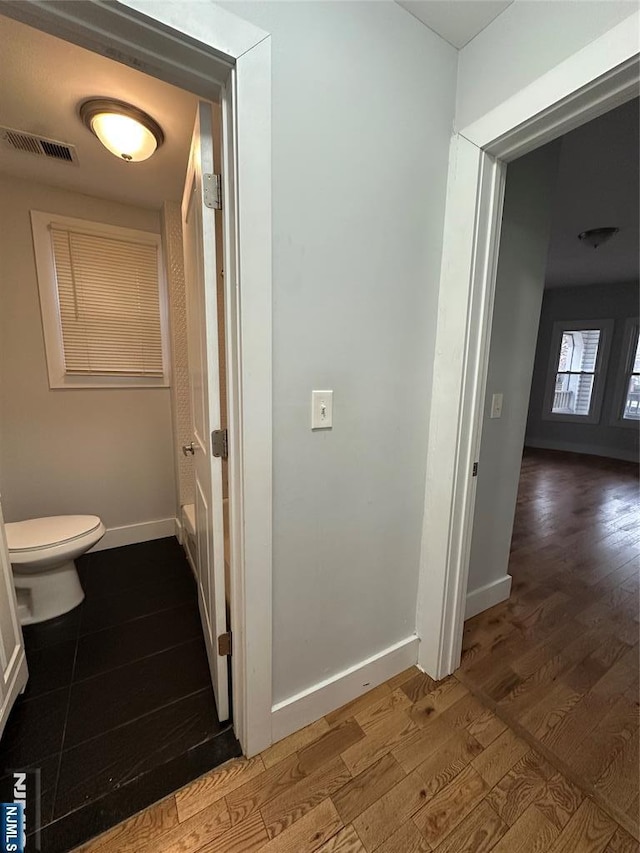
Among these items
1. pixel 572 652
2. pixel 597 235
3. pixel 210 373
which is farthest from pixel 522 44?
pixel 597 235

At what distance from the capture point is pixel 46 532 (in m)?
1.78

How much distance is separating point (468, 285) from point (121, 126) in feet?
5.10

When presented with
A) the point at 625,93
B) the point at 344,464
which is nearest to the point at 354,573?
the point at 344,464

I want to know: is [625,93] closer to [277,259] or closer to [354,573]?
Answer: [277,259]

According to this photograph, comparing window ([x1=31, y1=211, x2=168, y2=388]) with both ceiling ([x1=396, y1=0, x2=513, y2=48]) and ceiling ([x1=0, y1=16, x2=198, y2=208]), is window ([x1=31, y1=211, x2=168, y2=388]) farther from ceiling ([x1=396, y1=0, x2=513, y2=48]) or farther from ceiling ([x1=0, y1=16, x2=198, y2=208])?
ceiling ([x1=396, y1=0, x2=513, y2=48])

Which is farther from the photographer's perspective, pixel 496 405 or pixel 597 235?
pixel 597 235

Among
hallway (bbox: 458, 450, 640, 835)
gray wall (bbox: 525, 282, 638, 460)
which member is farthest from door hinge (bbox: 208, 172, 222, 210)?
gray wall (bbox: 525, 282, 638, 460)

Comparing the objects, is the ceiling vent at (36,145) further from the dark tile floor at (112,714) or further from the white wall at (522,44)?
the dark tile floor at (112,714)

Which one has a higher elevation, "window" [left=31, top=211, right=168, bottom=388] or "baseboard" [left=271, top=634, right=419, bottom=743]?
"window" [left=31, top=211, right=168, bottom=388]

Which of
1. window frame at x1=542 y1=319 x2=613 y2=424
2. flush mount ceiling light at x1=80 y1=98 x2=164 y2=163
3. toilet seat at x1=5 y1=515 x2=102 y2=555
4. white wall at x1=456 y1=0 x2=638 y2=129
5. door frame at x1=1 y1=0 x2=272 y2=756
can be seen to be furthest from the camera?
window frame at x1=542 y1=319 x2=613 y2=424

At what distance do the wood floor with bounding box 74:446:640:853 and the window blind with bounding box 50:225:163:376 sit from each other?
225cm

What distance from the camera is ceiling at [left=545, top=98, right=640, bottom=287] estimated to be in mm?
1888

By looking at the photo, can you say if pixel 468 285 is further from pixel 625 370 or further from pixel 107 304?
pixel 625 370

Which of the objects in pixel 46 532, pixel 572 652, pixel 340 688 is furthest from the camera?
pixel 46 532
